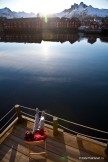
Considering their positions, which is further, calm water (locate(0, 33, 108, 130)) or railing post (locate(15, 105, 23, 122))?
calm water (locate(0, 33, 108, 130))

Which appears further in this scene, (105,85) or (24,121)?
(105,85)

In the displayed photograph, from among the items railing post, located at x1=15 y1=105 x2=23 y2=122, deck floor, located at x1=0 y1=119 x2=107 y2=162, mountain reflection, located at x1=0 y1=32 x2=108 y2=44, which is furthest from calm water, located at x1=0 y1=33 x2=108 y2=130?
mountain reflection, located at x1=0 y1=32 x2=108 y2=44

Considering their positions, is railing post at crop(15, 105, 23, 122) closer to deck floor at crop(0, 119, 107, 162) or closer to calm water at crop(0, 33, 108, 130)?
deck floor at crop(0, 119, 107, 162)

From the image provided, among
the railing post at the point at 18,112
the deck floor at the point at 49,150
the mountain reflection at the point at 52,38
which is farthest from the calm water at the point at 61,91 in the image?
the mountain reflection at the point at 52,38

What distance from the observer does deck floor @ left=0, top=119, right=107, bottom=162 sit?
25.0 ft

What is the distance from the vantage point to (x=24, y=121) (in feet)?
33.5

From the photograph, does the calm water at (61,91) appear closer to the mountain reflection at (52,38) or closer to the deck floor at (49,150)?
the deck floor at (49,150)

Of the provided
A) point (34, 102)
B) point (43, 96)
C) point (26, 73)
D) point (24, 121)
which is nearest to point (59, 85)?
point (43, 96)

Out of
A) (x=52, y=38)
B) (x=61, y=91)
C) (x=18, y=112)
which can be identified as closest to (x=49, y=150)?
(x=18, y=112)

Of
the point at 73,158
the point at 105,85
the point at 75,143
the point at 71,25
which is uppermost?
the point at 71,25

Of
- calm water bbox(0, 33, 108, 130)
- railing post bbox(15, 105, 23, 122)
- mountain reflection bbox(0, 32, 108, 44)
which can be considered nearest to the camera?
railing post bbox(15, 105, 23, 122)

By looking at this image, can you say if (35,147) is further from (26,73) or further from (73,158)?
(26,73)

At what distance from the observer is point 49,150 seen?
8070 mm

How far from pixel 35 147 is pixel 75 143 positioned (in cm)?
198
